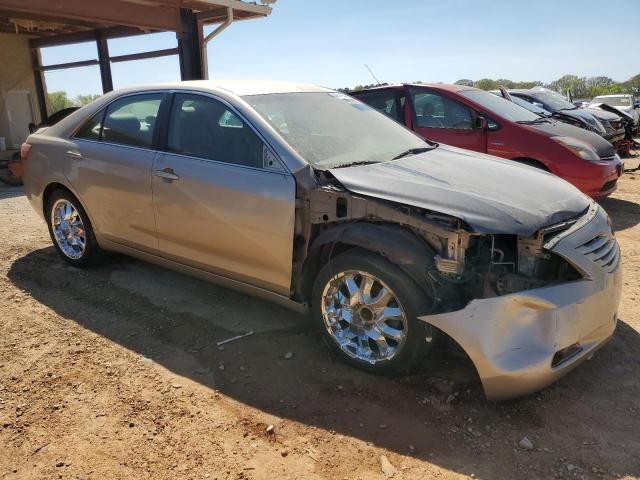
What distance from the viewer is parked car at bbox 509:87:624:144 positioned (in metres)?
10.2

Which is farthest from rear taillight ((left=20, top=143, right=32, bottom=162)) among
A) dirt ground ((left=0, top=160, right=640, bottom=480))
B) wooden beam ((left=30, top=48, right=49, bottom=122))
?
wooden beam ((left=30, top=48, right=49, bottom=122))

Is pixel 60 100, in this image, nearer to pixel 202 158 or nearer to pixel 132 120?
pixel 132 120

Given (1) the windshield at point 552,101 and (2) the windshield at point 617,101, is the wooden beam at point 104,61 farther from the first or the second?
(2) the windshield at point 617,101

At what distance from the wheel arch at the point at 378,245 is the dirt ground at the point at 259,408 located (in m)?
0.61

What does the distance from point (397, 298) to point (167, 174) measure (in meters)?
1.91

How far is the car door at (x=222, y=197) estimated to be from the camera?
3.28 meters

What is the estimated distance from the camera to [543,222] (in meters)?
2.81

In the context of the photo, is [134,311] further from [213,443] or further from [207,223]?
[213,443]

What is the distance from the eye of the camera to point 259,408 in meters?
2.89

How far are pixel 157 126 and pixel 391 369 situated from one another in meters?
2.45

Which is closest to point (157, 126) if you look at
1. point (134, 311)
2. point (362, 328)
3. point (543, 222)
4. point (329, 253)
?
point (134, 311)

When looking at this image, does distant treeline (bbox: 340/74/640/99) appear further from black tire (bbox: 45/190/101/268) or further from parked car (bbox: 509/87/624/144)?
black tire (bbox: 45/190/101/268)

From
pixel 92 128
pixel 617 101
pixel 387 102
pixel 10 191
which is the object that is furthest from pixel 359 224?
pixel 617 101

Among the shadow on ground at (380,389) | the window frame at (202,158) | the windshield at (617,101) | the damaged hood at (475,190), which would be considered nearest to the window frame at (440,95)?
the damaged hood at (475,190)
